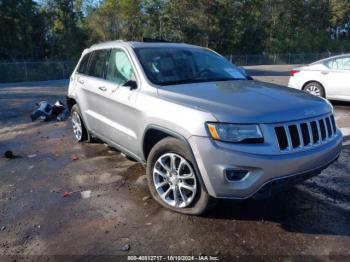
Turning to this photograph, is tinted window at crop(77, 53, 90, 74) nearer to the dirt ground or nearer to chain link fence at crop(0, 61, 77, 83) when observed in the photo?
the dirt ground

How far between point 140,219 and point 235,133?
1425mm

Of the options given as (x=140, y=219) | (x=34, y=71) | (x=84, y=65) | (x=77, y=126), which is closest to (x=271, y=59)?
(x=34, y=71)

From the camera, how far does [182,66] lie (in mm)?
4938

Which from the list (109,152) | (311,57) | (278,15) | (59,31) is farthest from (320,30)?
(109,152)

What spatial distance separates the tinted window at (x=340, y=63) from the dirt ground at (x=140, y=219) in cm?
488

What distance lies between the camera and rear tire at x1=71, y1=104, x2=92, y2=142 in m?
6.84

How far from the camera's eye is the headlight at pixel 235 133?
11.4ft

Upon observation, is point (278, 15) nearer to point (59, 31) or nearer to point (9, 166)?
point (59, 31)

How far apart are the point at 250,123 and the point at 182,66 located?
1.75 metres

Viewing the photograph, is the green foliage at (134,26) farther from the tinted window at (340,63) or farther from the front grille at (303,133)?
the front grille at (303,133)

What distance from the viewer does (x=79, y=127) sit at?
7.03 meters

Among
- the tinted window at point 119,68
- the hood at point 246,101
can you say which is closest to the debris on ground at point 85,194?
the tinted window at point 119,68

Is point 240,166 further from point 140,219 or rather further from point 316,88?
point 316,88

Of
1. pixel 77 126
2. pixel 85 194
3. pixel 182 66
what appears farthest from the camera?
pixel 77 126
